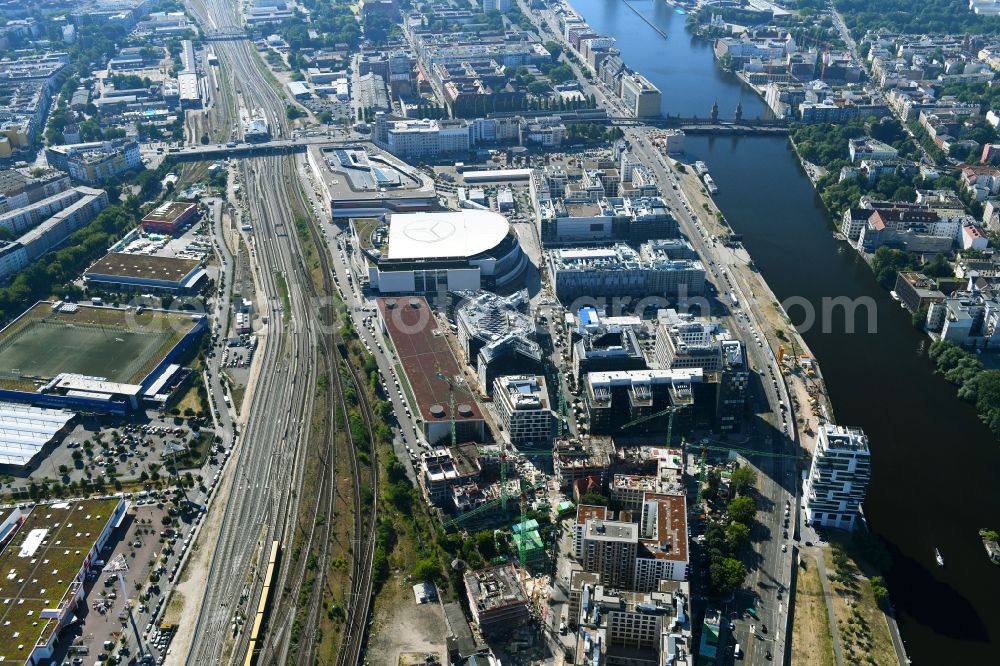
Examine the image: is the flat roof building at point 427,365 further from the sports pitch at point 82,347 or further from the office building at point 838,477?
the office building at point 838,477

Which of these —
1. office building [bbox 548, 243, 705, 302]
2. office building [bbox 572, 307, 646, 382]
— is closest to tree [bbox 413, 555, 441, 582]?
office building [bbox 572, 307, 646, 382]

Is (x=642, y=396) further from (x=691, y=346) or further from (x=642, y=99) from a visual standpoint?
(x=642, y=99)

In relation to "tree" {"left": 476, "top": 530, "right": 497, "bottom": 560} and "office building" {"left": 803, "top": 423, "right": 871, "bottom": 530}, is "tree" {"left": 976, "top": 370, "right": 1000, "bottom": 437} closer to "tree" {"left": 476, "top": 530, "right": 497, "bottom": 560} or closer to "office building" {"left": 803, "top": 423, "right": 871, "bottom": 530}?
"office building" {"left": 803, "top": 423, "right": 871, "bottom": 530}

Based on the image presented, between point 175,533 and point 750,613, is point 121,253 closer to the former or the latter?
point 175,533

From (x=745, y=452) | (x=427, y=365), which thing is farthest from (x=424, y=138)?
(x=745, y=452)

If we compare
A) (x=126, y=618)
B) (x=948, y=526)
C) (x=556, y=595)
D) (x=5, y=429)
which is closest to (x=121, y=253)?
(x=5, y=429)
